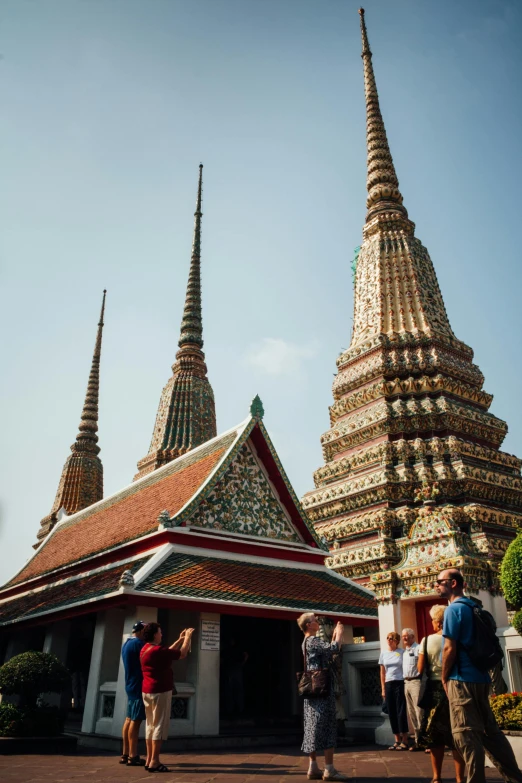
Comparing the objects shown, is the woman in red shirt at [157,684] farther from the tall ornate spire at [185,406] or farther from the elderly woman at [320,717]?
the tall ornate spire at [185,406]

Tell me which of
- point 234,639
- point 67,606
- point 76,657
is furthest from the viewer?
point 76,657

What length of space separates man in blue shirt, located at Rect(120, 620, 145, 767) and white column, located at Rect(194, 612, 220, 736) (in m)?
1.90

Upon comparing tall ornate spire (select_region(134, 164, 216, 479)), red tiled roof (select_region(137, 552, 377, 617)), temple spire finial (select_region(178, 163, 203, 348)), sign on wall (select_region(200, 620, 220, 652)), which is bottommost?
sign on wall (select_region(200, 620, 220, 652))

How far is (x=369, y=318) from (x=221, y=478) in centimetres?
915

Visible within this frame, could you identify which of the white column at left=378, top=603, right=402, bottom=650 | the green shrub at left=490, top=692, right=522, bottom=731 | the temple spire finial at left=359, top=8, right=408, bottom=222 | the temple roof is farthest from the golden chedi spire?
the green shrub at left=490, top=692, right=522, bottom=731

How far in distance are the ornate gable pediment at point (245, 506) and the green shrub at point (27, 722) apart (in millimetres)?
3397

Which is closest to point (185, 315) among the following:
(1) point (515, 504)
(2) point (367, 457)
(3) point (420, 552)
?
(2) point (367, 457)

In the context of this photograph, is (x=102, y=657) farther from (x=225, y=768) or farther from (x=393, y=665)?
(x=393, y=665)

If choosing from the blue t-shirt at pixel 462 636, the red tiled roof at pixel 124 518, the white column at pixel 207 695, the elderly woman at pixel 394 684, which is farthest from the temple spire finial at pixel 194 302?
the blue t-shirt at pixel 462 636

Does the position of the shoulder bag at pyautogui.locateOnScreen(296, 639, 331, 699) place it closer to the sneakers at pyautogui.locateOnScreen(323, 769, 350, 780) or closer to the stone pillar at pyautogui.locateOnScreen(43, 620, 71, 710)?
the sneakers at pyautogui.locateOnScreen(323, 769, 350, 780)

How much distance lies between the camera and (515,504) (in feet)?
49.3

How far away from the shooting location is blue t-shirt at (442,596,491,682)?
417 centimetres

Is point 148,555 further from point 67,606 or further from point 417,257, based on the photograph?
point 417,257

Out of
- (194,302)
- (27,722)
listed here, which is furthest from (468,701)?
(194,302)
